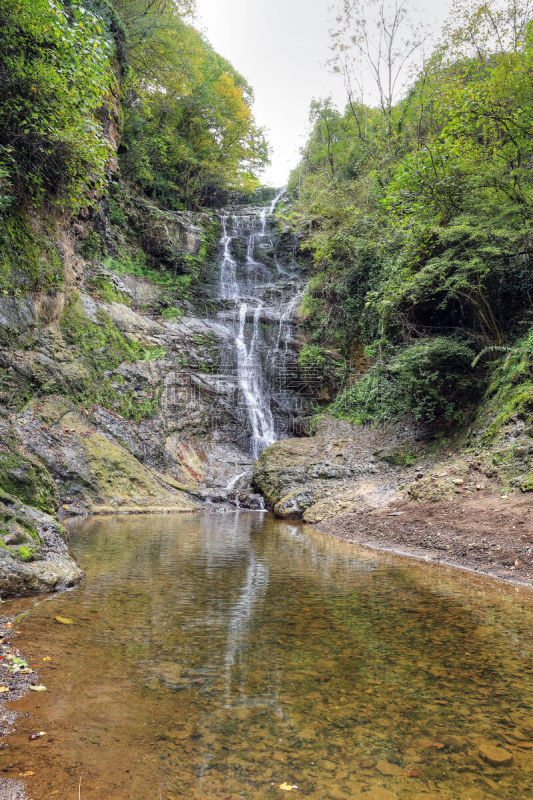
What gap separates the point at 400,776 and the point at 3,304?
11.3 m

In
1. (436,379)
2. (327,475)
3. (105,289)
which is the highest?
(105,289)

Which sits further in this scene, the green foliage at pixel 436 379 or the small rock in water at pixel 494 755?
the green foliage at pixel 436 379

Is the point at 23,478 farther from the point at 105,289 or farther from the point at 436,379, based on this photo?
the point at 105,289

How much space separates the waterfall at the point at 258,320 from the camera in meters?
17.9

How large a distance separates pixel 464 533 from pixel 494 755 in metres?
4.82

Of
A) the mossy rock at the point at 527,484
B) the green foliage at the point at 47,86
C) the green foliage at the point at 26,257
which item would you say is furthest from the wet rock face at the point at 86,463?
the mossy rock at the point at 527,484

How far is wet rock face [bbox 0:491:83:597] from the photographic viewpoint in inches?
155

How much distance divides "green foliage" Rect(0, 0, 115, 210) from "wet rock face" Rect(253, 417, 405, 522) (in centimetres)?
872

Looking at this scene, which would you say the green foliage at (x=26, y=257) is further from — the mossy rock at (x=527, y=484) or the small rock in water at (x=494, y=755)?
the small rock in water at (x=494, y=755)

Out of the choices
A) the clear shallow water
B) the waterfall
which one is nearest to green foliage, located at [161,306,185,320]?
the waterfall

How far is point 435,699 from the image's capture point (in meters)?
2.48

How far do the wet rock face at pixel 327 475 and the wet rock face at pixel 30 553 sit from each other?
6.40 meters

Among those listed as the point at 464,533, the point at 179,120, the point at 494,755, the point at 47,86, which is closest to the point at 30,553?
the point at 494,755

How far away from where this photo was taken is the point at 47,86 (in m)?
7.51
